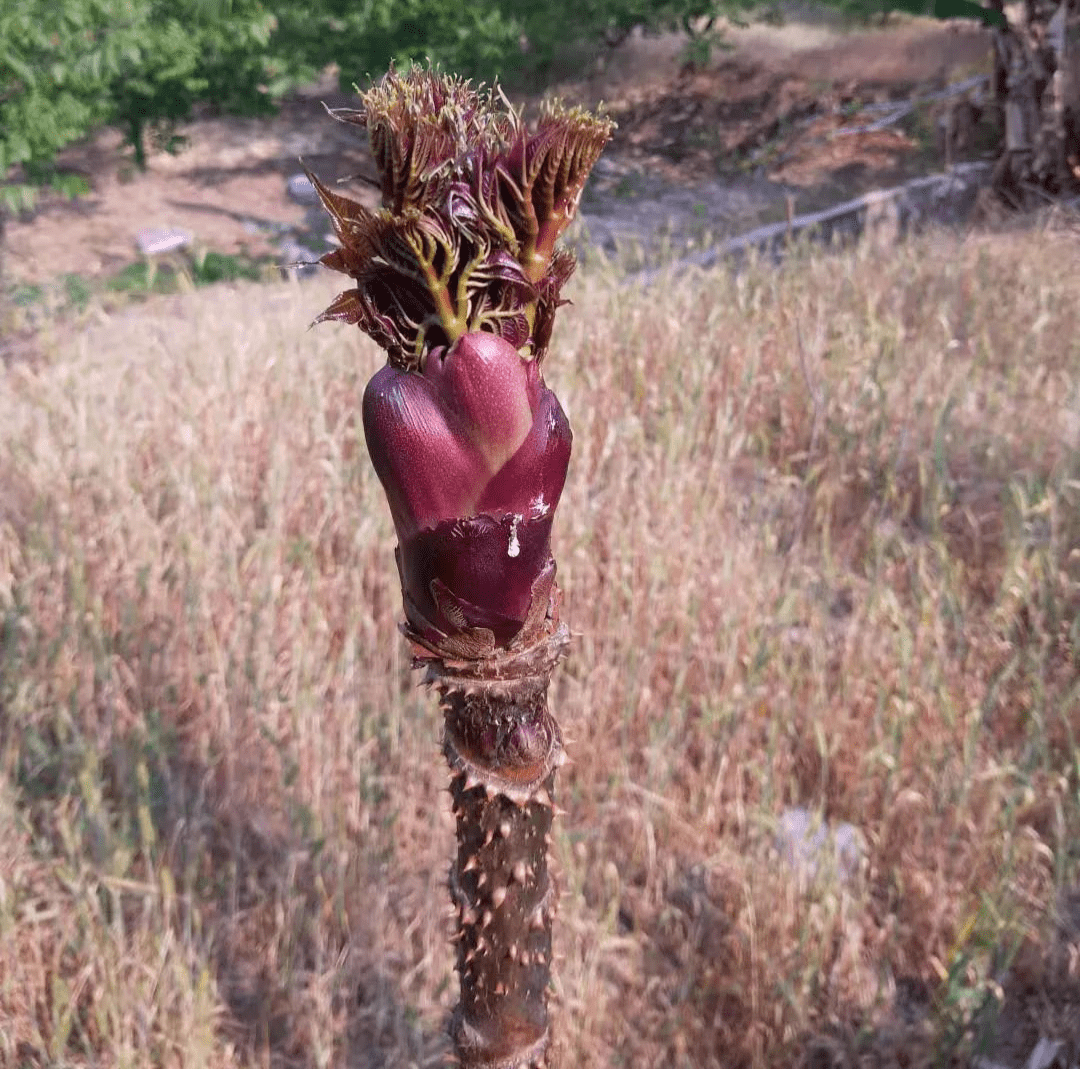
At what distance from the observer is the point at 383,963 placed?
163 cm

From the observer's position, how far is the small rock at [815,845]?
164cm

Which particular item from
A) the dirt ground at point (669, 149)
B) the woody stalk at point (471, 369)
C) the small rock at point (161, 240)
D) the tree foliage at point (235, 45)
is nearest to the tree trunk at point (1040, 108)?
the tree foliage at point (235, 45)

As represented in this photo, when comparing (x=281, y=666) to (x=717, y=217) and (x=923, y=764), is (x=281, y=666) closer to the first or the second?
(x=923, y=764)

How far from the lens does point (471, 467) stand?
0.53m

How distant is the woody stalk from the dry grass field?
0.89 metres

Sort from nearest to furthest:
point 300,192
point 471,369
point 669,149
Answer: point 471,369, point 300,192, point 669,149

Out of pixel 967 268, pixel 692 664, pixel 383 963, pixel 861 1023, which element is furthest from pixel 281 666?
pixel 967 268

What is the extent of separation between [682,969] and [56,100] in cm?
598

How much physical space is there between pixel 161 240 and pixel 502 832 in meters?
9.65

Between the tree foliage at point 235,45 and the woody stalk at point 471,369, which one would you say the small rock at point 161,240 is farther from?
the woody stalk at point 471,369

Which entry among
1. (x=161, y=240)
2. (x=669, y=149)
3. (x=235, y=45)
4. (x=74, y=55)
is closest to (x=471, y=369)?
(x=74, y=55)

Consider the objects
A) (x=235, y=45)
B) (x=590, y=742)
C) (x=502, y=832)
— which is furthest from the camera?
(x=235, y=45)

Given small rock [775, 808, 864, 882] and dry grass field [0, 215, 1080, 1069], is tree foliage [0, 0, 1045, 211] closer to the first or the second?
dry grass field [0, 215, 1080, 1069]

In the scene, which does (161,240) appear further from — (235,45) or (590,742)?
(590,742)
